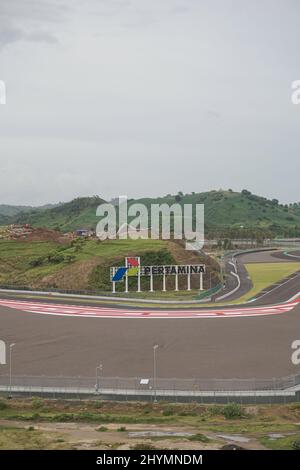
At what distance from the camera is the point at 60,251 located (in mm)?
96688

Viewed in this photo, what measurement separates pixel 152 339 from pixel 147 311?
14080mm

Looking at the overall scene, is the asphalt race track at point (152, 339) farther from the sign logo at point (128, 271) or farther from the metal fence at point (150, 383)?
the sign logo at point (128, 271)

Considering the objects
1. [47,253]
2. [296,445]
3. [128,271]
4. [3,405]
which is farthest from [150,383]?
[47,253]

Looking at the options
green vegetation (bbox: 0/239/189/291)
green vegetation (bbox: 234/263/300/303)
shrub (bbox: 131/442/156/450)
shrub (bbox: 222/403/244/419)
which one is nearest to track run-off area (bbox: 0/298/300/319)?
green vegetation (bbox: 234/263/300/303)

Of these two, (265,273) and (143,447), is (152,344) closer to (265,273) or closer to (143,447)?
(143,447)

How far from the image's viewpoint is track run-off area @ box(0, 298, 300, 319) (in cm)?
5953

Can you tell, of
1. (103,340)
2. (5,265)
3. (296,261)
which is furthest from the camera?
(296,261)

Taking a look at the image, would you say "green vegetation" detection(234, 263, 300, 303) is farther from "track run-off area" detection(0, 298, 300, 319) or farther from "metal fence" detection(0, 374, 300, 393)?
"metal fence" detection(0, 374, 300, 393)

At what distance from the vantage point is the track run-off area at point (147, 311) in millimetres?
59531

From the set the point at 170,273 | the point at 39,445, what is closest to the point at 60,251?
the point at 170,273

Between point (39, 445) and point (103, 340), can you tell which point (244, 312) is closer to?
point (103, 340)

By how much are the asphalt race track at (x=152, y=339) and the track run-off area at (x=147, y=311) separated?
10 cm

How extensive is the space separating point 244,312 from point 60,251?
4434cm

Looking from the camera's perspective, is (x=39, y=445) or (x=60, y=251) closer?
(x=39, y=445)
